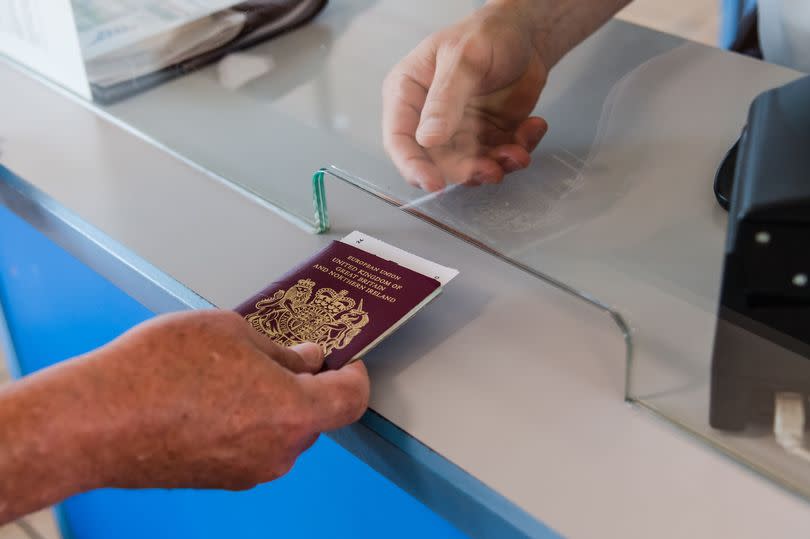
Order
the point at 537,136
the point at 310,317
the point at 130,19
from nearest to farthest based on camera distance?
1. the point at 310,317
2. the point at 537,136
3. the point at 130,19

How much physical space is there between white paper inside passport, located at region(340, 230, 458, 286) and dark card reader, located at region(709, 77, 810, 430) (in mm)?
210

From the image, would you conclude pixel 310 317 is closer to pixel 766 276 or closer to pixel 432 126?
pixel 432 126

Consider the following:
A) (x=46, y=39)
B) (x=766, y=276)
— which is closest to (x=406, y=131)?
(x=766, y=276)

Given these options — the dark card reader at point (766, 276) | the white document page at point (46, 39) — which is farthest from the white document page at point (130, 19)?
the dark card reader at point (766, 276)

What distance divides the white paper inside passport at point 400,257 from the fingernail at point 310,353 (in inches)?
4.5

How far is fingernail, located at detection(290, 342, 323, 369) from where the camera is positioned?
A: 60cm

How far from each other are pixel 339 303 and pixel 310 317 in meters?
0.02

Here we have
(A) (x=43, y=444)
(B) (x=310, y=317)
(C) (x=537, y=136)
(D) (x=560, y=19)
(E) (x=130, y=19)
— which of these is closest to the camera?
(A) (x=43, y=444)

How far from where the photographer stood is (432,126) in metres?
0.73

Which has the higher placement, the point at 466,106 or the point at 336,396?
the point at 466,106

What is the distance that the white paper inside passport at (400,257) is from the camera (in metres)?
0.68

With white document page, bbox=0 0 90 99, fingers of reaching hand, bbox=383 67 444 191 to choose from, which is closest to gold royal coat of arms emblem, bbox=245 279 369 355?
fingers of reaching hand, bbox=383 67 444 191

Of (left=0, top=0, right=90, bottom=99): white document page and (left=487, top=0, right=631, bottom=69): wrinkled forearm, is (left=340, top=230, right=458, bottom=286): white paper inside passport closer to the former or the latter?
(left=487, top=0, right=631, bottom=69): wrinkled forearm

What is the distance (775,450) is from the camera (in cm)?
56
